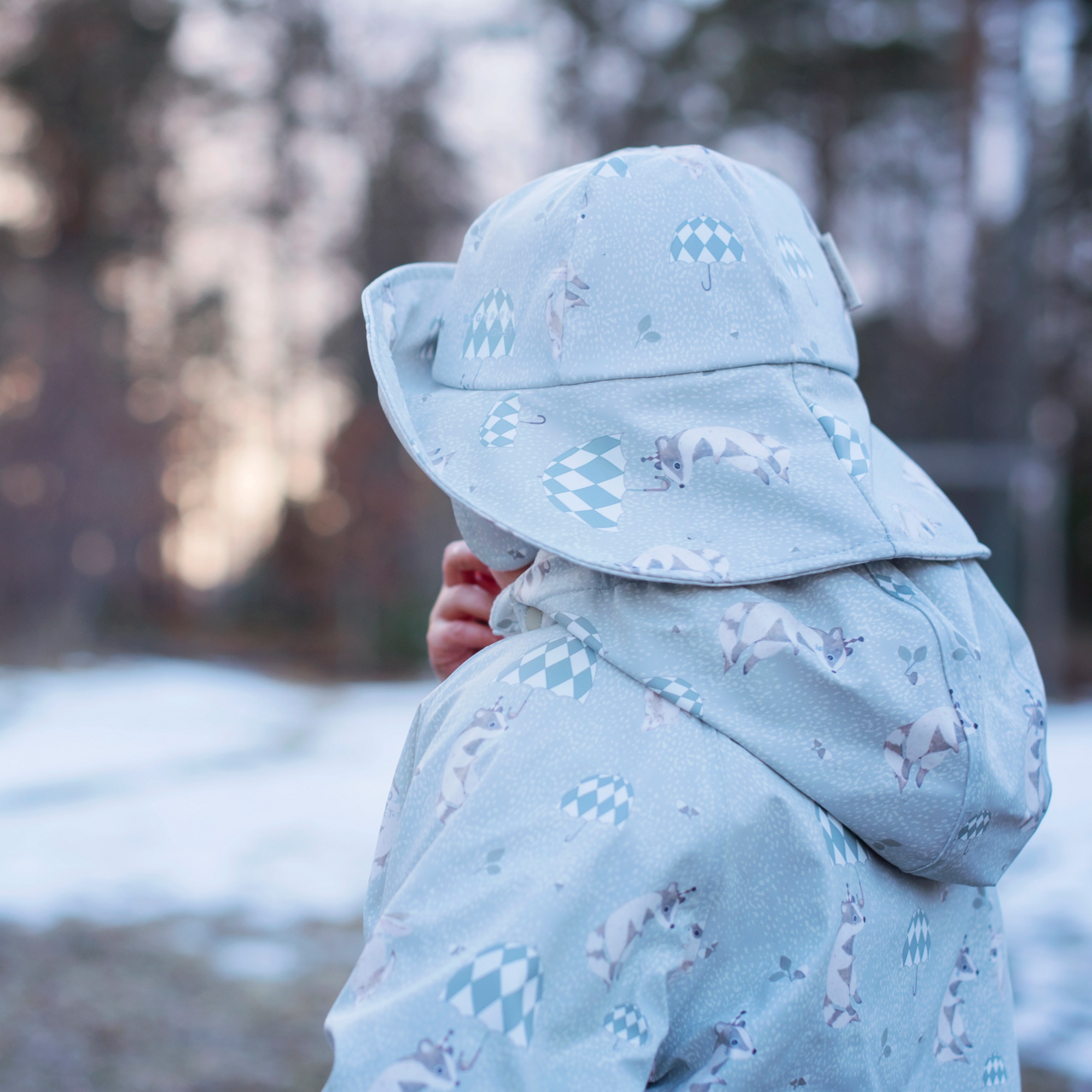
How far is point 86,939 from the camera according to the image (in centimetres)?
418

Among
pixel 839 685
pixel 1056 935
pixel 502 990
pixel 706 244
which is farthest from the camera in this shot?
pixel 1056 935

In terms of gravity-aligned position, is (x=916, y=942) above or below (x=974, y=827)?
below

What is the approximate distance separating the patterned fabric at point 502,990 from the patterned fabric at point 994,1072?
569 millimetres

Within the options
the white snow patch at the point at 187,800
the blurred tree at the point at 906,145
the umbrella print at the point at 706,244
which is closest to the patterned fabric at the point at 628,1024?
the umbrella print at the point at 706,244

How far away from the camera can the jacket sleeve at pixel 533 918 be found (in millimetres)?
798

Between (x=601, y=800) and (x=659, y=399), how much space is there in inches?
13.4

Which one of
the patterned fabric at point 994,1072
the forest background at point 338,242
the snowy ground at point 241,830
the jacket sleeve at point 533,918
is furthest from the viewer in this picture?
the forest background at point 338,242

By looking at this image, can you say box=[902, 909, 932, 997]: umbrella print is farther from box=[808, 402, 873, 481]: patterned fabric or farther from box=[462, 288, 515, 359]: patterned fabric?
box=[462, 288, 515, 359]: patterned fabric

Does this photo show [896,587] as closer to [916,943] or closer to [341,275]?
[916,943]

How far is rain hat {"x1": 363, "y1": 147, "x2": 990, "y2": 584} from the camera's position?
937 millimetres

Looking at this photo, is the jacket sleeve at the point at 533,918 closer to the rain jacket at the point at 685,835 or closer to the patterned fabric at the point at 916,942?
the rain jacket at the point at 685,835

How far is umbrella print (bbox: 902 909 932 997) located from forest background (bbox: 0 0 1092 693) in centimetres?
1114

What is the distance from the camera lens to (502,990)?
2.64 ft

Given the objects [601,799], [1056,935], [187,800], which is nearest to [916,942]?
Result: [601,799]
